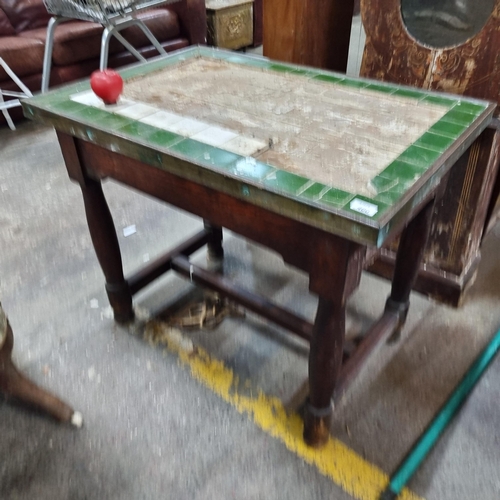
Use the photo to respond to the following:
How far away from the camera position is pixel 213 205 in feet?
2.67

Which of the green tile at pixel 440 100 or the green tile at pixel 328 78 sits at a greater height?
the green tile at pixel 440 100

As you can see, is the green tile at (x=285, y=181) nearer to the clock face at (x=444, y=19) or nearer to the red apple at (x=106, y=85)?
the red apple at (x=106, y=85)

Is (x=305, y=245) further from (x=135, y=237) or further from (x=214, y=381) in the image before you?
(x=135, y=237)

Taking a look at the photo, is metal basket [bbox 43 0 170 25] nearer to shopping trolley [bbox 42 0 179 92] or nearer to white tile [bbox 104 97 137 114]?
shopping trolley [bbox 42 0 179 92]

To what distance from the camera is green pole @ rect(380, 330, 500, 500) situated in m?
0.95

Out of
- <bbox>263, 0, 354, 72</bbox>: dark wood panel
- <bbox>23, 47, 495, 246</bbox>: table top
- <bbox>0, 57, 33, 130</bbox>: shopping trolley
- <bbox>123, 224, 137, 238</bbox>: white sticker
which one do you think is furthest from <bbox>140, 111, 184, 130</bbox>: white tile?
<bbox>0, 57, 33, 130</bbox>: shopping trolley

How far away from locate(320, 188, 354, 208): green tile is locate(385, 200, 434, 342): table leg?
425 mm

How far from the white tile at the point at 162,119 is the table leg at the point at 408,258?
1.82ft

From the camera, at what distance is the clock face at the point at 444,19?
3.44 ft

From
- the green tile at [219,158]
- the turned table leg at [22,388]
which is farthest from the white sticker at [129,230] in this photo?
the green tile at [219,158]

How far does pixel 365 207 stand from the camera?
24.4 inches

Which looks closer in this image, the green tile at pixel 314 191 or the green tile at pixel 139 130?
the green tile at pixel 314 191

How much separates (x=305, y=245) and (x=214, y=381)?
0.60 metres

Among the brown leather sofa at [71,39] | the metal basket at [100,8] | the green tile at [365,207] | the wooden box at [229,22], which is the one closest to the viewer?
the green tile at [365,207]
